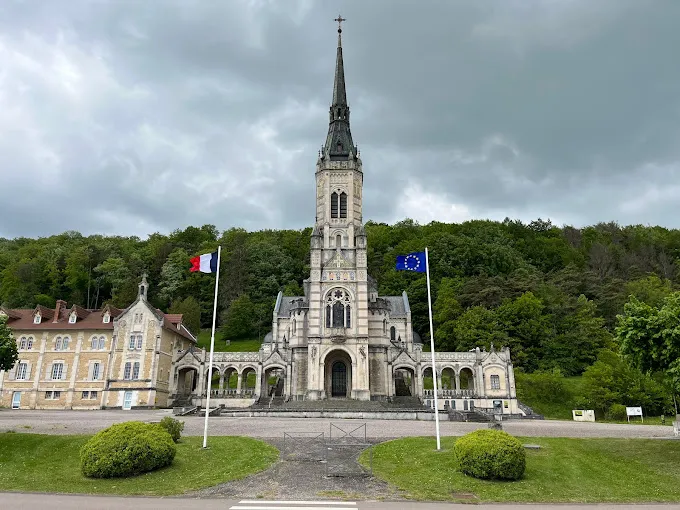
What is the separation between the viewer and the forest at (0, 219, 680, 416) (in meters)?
68.0

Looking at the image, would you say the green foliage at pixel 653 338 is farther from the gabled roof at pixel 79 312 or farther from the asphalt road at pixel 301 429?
the gabled roof at pixel 79 312

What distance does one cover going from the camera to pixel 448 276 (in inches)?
3573

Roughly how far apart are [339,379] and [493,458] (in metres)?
38.9

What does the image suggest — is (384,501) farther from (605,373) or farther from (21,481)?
(605,373)

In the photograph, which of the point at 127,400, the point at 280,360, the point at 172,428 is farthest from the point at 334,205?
the point at 172,428

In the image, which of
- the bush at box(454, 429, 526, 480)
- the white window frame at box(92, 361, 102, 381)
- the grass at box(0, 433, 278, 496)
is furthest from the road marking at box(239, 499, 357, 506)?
the white window frame at box(92, 361, 102, 381)

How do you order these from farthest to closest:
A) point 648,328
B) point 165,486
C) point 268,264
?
1. point 268,264
2. point 648,328
3. point 165,486

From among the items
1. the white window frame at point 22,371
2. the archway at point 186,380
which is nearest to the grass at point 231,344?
the archway at point 186,380

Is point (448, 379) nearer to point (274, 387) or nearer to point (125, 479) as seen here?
point (274, 387)

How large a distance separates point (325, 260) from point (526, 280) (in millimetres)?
37343

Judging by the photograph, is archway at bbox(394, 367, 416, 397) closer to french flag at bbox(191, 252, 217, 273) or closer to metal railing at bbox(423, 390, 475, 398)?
metal railing at bbox(423, 390, 475, 398)

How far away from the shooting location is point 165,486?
16672 mm

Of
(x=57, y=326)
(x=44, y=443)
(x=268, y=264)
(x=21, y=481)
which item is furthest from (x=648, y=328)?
(x=268, y=264)

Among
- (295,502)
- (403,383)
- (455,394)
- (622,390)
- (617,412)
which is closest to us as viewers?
(295,502)
